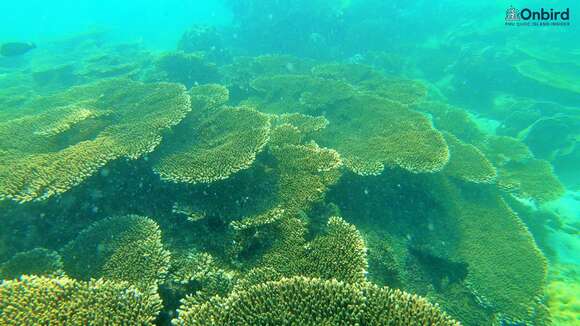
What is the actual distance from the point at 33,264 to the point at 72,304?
5.61ft

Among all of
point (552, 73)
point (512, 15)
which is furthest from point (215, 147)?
point (512, 15)

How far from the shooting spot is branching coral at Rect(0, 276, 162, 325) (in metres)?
2.99

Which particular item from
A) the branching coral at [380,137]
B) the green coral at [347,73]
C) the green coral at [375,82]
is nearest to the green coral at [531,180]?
the branching coral at [380,137]

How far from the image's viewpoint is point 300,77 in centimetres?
1114

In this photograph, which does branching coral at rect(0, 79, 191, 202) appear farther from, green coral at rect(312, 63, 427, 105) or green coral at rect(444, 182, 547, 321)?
green coral at rect(312, 63, 427, 105)

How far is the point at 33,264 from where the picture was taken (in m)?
4.19

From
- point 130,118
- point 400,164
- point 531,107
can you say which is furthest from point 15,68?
point 531,107

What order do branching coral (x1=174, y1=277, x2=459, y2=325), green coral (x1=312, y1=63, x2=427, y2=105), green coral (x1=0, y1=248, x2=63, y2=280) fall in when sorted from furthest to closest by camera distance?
green coral (x1=312, y1=63, x2=427, y2=105), green coral (x1=0, y1=248, x2=63, y2=280), branching coral (x1=174, y1=277, x2=459, y2=325)

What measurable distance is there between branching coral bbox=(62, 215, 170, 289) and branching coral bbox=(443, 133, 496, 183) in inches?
264

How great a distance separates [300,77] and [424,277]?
7.88m

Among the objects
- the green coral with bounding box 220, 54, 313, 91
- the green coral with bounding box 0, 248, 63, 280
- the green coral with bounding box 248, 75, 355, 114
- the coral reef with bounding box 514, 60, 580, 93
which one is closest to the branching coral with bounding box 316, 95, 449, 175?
the green coral with bounding box 248, 75, 355, 114

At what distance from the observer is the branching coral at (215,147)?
17.0 ft

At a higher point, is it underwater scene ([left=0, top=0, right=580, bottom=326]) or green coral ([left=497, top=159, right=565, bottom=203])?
underwater scene ([left=0, top=0, right=580, bottom=326])

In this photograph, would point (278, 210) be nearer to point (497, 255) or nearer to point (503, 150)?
point (497, 255)
